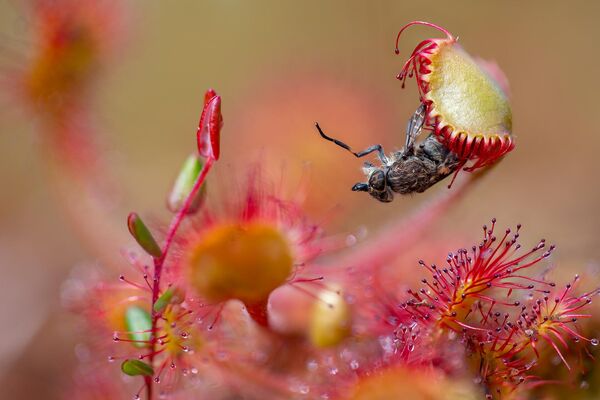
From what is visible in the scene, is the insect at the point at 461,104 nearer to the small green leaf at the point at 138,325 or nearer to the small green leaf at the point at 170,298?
the small green leaf at the point at 170,298

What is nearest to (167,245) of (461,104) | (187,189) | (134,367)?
(187,189)

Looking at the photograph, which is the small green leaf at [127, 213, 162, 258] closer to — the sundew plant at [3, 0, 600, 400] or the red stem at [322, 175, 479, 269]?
the sundew plant at [3, 0, 600, 400]

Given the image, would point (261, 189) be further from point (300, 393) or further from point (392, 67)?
point (392, 67)

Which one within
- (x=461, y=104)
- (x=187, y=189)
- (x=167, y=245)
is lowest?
(x=167, y=245)

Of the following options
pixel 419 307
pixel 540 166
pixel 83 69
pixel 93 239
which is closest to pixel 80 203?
pixel 93 239

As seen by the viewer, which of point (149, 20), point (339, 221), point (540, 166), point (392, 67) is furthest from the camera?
point (149, 20)

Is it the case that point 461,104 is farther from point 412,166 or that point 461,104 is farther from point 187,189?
point 187,189

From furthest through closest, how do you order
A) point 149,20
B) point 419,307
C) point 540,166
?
1. point 149,20
2. point 540,166
3. point 419,307

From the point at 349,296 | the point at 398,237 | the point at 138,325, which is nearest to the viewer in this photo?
the point at 138,325
